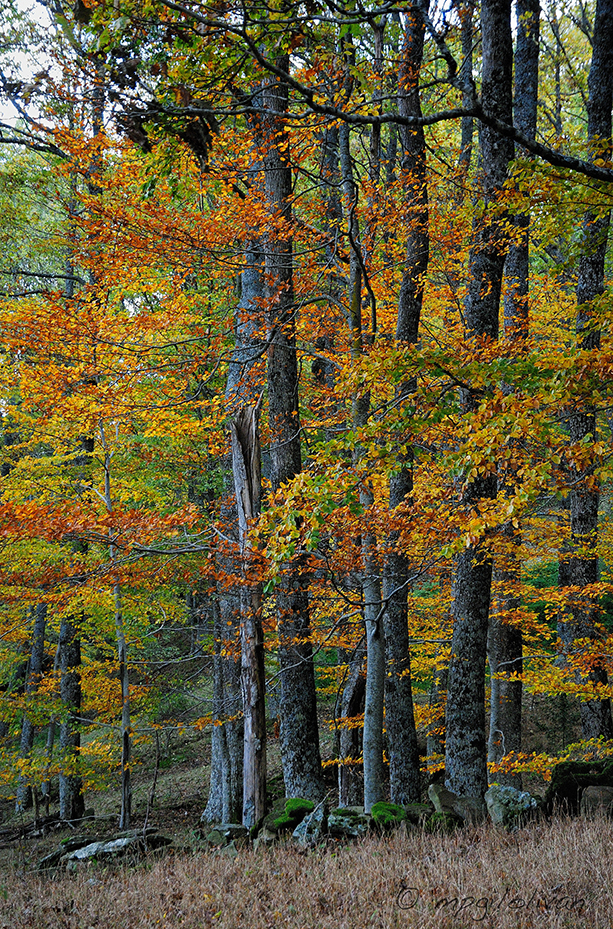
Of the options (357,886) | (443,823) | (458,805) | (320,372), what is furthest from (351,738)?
(320,372)

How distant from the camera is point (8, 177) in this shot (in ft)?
40.5

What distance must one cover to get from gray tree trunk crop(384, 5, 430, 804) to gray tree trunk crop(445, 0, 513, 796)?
127 cm

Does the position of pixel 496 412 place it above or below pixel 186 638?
above

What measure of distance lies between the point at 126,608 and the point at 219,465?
13.0 ft

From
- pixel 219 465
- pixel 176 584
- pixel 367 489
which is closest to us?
pixel 367 489

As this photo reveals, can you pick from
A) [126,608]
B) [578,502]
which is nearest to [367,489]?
[578,502]

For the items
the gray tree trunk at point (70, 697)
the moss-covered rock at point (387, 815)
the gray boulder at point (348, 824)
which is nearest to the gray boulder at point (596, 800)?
the moss-covered rock at point (387, 815)

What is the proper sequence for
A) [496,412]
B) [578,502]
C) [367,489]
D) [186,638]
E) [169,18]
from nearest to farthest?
1. [496,412]
2. [169,18]
3. [367,489]
4. [578,502]
5. [186,638]

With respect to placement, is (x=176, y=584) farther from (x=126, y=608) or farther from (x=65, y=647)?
(x=65, y=647)

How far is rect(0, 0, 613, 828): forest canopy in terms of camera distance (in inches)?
189

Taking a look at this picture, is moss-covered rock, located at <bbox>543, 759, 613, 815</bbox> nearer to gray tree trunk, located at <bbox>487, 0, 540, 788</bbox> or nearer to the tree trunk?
gray tree trunk, located at <bbox>487, 0, 540, 788</bbox>

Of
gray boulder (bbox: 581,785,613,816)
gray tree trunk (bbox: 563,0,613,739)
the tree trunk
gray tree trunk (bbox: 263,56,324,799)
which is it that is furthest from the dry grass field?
gray tree trunk (bbox: 563,0,613,739)

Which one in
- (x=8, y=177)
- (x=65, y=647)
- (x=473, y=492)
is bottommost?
(x=65, y=647)

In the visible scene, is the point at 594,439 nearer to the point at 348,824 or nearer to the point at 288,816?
the point at 348,824
